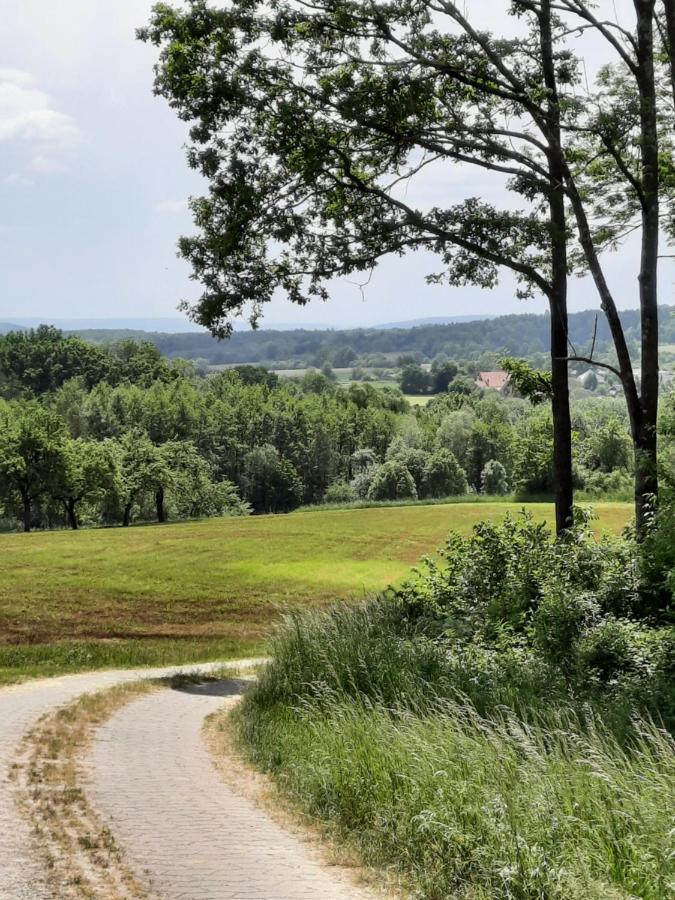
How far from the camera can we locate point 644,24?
17797 millimetres

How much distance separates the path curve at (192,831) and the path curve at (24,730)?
0.69 metres

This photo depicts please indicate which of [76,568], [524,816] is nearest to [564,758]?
[524,816]

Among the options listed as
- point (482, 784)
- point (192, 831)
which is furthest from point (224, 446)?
point (482, 784)

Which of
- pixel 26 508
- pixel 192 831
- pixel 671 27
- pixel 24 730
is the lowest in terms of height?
pixel 26 508

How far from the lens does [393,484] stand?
112 meters

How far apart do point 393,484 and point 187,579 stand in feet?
243

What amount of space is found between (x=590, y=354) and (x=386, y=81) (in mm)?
7032

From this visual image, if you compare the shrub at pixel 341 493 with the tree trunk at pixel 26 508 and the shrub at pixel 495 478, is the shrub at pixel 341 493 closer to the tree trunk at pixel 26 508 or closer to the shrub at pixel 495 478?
the shrub at pixel 495 478

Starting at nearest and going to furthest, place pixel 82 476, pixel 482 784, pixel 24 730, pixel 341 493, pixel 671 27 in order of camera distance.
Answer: pixel 482 784 < pixel 24 730 < pixel 671 27 < pixel 82 476 < pixel 341 493

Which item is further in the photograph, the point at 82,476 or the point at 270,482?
the point at 270,482

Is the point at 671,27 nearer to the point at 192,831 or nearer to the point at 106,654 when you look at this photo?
the point at 192,831

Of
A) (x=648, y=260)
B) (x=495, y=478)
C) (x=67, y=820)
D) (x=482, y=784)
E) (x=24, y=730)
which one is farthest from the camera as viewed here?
(x=495, y=478)

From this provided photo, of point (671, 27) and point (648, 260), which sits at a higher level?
point (671, 27)

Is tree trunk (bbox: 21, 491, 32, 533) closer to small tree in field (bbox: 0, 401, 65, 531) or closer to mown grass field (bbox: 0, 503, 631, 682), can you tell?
small tree in field (bbox: 0, 401, 65, 531)
